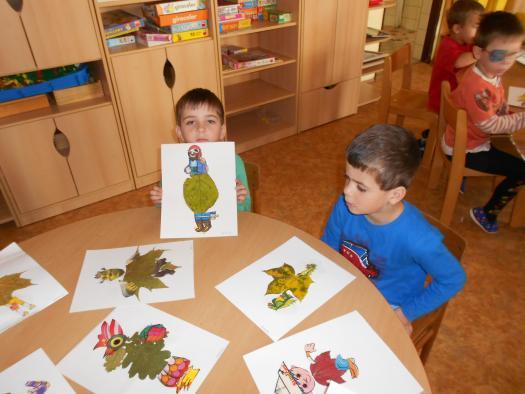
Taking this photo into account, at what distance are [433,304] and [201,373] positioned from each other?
74 cm

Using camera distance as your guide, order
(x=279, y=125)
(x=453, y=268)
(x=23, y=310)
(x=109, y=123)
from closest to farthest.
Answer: (x=23, y=310), (x=453, y=268), (x=109, y=123), (x=279, y=125)

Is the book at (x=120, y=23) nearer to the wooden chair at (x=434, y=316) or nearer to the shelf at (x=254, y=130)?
the shelf at (x=254, y=130)

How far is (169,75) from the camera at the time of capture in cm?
273

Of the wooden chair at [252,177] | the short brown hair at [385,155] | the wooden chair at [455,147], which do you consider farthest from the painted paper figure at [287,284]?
the wooden chair at [455,147]

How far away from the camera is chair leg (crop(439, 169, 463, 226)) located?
2.20m

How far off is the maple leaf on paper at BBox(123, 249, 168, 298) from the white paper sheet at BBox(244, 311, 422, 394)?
1.22 feet

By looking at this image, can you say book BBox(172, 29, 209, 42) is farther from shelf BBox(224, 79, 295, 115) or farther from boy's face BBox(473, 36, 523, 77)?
boy's face BBox(473, 36, 523, 77)

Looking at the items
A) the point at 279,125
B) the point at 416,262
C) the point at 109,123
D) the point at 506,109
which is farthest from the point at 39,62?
the point at 506,109

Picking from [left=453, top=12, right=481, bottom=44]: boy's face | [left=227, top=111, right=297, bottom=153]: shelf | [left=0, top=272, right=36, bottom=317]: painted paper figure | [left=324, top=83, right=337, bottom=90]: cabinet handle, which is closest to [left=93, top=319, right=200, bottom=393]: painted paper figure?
[left=0, top=272, right=36, bottom=317]: painted paper figure

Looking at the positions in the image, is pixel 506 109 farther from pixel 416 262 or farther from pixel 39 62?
pixel 39 62

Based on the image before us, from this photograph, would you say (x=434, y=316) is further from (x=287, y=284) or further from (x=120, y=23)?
(x=120, y=23)

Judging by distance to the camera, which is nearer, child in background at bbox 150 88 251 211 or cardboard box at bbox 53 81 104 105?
child in background at bbox 150 88 251 211

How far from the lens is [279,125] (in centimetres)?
362

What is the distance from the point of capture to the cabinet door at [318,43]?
314 cm
